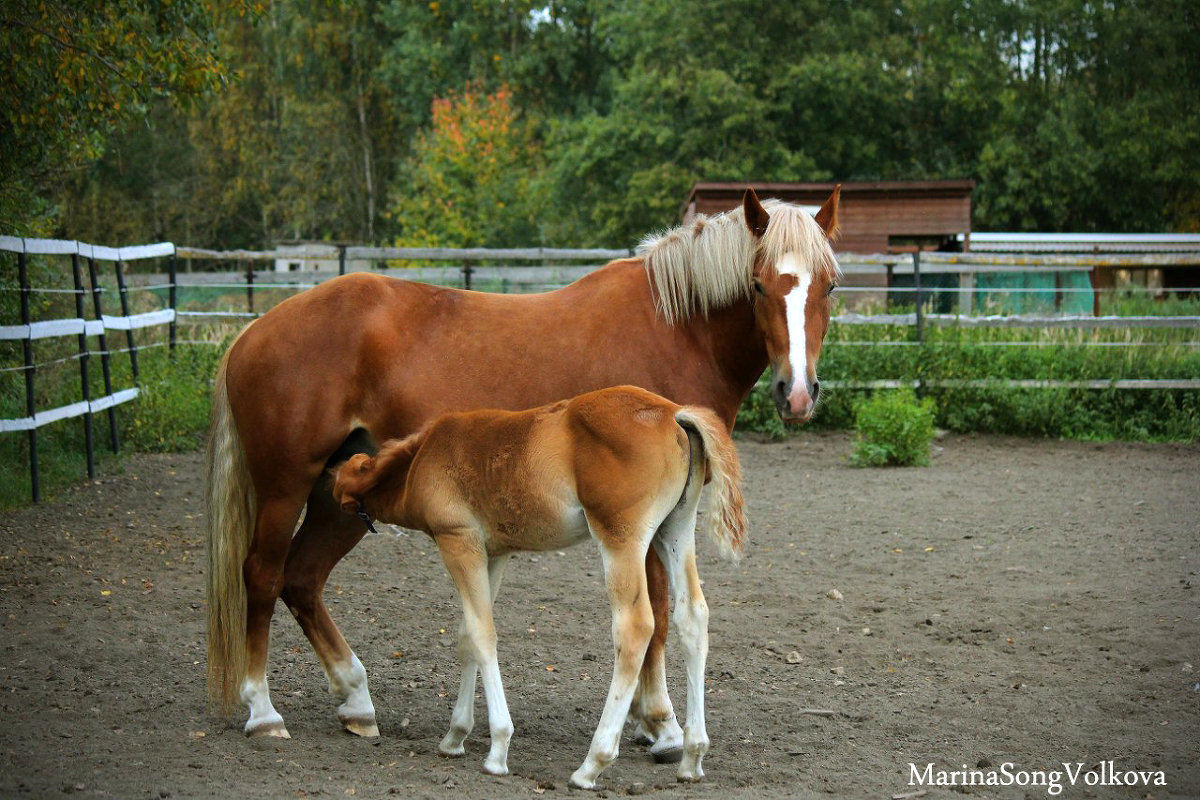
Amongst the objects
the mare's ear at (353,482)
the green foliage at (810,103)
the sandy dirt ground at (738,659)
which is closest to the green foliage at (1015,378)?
the sandy dirt ground at (738,659)

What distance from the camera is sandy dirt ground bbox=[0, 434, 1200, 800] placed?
12.8 ft

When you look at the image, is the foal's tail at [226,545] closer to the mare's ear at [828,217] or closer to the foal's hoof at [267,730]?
the foal's hoof at [267,730]

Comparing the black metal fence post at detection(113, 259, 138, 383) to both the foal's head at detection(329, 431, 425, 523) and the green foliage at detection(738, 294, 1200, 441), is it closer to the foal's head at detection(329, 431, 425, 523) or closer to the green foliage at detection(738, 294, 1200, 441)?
the green foliage at detection(738, 294, 1200, 441)

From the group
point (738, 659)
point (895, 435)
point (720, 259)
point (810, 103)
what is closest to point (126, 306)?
point (895, 435)

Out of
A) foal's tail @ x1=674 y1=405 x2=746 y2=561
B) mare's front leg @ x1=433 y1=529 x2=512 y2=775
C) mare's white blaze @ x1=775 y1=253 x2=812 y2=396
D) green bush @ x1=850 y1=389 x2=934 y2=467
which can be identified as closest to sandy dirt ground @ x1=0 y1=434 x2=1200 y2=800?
mare's front leg @ x1=433 y1=529 x2=512 y2=775

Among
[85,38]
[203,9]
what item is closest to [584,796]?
[85,38]

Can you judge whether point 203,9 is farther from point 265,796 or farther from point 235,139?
point 235,139

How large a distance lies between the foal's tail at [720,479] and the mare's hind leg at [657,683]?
0.48 m

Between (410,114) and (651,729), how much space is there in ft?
113

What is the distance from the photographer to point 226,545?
463 centimetres

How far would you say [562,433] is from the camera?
3.92 m

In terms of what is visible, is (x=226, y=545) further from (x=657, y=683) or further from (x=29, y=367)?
(x=29, y=367)

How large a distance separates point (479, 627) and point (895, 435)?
766 centimetres

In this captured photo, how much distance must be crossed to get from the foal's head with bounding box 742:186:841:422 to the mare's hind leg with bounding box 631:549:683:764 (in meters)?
0.82
